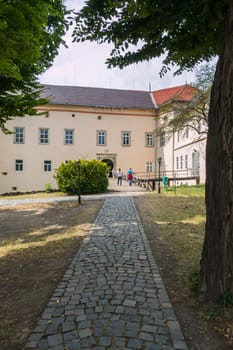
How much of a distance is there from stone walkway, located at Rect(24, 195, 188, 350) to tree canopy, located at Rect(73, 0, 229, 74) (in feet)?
10.3

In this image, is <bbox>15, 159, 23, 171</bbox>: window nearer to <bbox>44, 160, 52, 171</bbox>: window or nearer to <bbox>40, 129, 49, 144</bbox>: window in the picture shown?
<bbox>44, 160, 52, 171</bbox>: window

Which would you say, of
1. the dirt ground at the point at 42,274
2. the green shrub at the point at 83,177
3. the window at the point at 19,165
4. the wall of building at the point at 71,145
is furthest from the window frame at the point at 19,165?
the dirt ground at the point at 42,274

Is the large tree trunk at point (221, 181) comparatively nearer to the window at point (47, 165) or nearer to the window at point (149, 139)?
the window at point (47, 165)

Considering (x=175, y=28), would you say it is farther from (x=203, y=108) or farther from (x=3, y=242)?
(x=203, y=108)

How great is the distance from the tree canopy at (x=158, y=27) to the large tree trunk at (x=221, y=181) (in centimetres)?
42

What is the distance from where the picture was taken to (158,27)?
347cm

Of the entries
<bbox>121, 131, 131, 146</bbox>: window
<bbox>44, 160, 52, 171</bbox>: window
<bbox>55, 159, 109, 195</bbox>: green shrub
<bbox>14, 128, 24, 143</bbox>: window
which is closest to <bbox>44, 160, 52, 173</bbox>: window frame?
<bbox>44, 160, 52, 171</bbox>: window

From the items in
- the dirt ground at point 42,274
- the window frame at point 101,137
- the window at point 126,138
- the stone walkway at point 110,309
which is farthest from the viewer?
the window at point 126,138

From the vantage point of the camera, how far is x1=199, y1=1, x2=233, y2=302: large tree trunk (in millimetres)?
2881

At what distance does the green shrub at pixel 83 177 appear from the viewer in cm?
1836

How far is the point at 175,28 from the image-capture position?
11.2 feet

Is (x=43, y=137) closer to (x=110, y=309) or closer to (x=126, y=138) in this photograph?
(x=126, y=138)

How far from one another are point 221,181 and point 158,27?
2105 mm

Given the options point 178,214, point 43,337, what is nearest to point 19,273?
point 43,337
